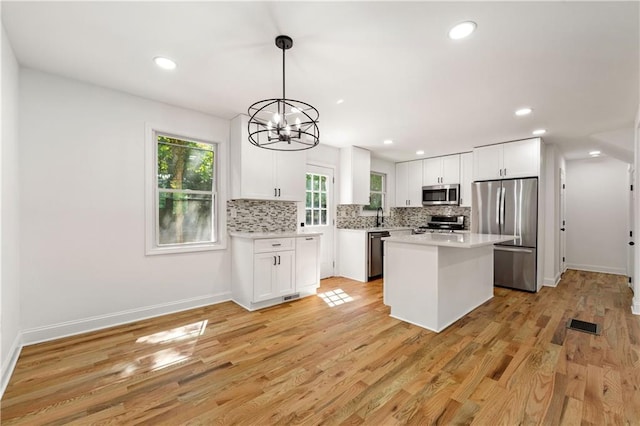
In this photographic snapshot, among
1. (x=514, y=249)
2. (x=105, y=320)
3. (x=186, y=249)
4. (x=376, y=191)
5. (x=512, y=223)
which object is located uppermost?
(x=376, y=191)

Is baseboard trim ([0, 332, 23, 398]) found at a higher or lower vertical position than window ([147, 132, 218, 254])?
lower

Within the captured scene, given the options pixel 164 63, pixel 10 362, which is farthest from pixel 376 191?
pixel 10 362

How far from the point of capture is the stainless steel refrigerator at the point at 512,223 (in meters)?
4.42

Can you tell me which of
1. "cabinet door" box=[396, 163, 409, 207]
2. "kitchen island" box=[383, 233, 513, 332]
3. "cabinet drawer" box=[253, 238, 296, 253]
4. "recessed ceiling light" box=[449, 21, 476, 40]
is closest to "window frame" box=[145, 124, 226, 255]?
→ "cabinet drawer" box=[253, 238, 296, 253]

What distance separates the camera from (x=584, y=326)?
9.97ft

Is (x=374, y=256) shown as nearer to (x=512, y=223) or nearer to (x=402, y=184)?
(x=402, y=184)

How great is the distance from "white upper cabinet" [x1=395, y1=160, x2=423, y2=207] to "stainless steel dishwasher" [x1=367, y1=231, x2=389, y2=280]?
4.92 feet

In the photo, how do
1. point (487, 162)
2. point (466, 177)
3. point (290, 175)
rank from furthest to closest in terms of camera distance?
1. point (466, 177)
2. point (487, 162)
3. point (290, 175)

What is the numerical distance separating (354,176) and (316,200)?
0.86 metres

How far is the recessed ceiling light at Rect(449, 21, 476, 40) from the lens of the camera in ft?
6.13

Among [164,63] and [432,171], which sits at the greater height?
[164,63]

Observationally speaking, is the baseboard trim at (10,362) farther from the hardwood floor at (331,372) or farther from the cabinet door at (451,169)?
the cabinet door at (451,169)

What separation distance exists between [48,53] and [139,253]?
6.47 ft

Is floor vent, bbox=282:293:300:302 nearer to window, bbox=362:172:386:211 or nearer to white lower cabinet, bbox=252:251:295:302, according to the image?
white lower cabinet, bbox=252:251:295:302
